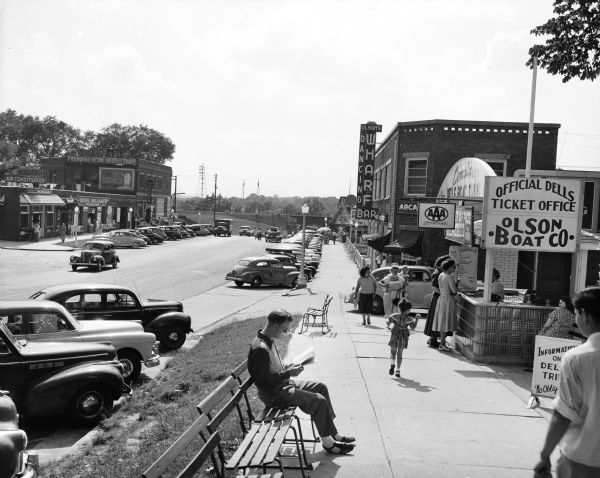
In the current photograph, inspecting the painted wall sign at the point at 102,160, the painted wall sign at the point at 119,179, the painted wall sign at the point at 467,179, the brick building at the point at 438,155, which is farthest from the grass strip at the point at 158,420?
the painted wall sign at the point at 102,160

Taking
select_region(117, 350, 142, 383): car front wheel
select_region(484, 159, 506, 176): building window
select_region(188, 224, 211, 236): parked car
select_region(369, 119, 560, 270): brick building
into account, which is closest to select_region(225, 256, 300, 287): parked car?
select_region(369, 119, 560, 270): brick building

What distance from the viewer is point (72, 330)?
10938 mm

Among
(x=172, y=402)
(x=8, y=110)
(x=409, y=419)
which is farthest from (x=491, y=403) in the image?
(x=8, y=110)

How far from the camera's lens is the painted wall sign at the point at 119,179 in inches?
3521

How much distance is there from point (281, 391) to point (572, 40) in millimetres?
11080

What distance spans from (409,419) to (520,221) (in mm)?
4881

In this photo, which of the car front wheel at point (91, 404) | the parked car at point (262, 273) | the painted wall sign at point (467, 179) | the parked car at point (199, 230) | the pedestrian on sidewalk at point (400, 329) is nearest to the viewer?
the car front wheel at point (91, 404)

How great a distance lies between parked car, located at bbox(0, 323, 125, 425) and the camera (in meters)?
8.90

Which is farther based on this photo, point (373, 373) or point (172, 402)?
point (373, 373)

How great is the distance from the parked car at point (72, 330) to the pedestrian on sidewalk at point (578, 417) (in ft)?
27.3

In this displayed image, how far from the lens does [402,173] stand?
29.1 meters

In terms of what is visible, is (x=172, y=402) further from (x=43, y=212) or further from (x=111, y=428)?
(x=43, y=212)

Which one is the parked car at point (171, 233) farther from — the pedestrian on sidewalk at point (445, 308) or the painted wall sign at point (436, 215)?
the pedestrian on sidewalk at point (445, 308)

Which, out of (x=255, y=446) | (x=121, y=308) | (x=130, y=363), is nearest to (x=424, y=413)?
(x=255, y=446)
